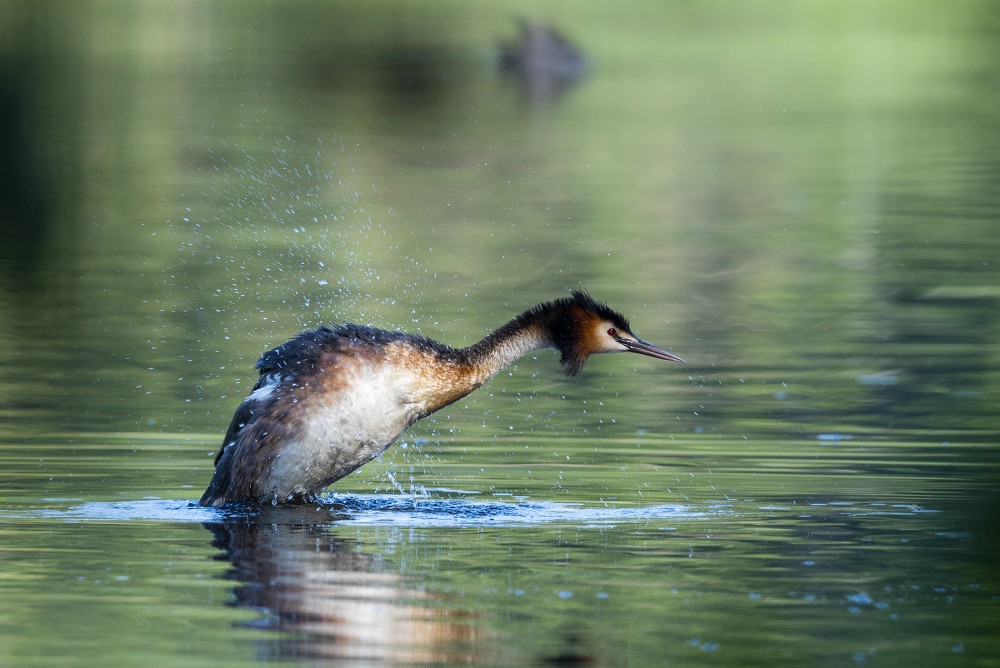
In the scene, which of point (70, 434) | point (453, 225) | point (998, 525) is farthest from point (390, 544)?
point (453, 225)

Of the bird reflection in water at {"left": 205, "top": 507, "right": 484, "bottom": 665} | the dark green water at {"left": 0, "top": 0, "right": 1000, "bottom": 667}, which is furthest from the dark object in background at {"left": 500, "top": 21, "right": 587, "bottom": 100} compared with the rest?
the bird reflection in water at {"left": 205, "top": 507, "right": 484, "bottom": 665}

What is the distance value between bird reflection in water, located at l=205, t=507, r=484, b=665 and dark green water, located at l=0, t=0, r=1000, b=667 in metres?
0.03

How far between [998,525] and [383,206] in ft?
64.6

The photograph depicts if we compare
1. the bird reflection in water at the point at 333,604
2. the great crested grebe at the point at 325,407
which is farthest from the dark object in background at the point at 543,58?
the bird reflection in water at the point at 333,604

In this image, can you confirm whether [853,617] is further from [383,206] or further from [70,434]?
[383,206]

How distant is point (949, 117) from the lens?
119ft

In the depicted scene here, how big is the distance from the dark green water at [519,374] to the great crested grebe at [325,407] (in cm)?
21

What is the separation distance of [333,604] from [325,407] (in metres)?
2.65

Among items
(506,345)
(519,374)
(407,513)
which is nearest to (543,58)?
(519,374)

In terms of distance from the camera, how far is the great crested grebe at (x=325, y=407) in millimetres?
10039

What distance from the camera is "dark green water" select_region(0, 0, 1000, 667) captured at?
7289mm

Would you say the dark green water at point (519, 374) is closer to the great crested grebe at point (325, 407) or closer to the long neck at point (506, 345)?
the great crested grebe at point (325, 407)

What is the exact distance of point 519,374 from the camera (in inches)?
571

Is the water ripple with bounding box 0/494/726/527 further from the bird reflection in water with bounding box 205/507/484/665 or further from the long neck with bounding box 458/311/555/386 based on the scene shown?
the long neck with bounding box 458/311/555/386
